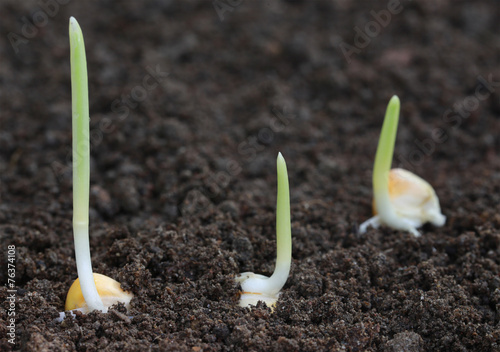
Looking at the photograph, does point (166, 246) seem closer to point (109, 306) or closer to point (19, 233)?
point (109, 306)

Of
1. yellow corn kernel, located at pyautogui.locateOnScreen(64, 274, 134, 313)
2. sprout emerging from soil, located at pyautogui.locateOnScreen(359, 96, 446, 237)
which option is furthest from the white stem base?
sprout emerging from soil, located at pyautogui.locateOnScreen(359, 96, 446, 237)

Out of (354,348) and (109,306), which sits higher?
(109,306)

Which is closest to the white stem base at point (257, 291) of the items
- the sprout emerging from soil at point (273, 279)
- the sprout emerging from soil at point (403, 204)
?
the sprout emerging from soil at point (273, 279)

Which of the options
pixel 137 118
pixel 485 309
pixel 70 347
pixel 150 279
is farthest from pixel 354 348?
pixel 137 118

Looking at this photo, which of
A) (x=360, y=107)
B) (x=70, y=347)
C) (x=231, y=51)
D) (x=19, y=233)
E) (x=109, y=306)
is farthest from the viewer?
(x=231, y=51)

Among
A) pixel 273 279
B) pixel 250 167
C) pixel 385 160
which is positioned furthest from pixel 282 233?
pixel 250 167

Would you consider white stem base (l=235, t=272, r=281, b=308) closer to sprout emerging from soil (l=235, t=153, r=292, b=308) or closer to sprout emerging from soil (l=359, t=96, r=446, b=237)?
sprout emerging from soil (l=235, t=153, r=292, b=308)
